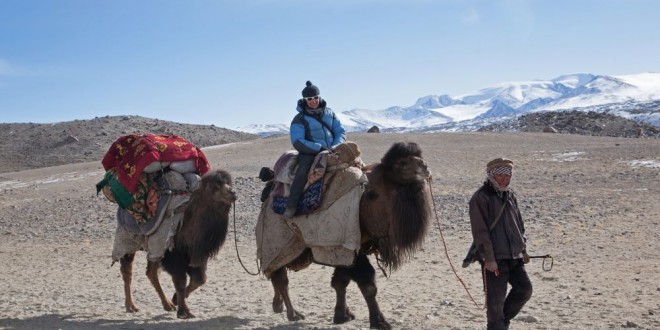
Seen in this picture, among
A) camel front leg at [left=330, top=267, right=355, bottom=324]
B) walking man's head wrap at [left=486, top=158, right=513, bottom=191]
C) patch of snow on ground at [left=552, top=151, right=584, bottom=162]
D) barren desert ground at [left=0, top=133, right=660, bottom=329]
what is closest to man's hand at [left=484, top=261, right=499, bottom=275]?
walking man's head wrap at [left=486, top=158, right=513, bottom=191]

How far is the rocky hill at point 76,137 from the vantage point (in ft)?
123

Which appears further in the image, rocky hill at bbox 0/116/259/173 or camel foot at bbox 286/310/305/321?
rocky hill at bbox 0/116/259/173

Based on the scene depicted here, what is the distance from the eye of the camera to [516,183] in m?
18.7

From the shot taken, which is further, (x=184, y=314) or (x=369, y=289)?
(x=184, y=314)

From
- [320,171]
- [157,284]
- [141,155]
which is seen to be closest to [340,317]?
[320,171]

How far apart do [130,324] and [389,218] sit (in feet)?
9.02

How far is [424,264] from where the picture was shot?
1054 cm

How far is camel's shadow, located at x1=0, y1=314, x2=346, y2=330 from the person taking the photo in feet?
22.1

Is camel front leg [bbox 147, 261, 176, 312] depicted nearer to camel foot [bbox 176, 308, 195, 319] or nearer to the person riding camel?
camel foot [bbox 176, 308, 195, 319]

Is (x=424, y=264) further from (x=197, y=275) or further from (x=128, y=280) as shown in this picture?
(x=128, y=280)

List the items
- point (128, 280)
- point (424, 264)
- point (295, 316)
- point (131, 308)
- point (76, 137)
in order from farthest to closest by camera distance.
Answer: point (76, 137), point (424, 264), point (128, 280), point (131, 308), point (295, 316)

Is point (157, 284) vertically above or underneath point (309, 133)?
underneath

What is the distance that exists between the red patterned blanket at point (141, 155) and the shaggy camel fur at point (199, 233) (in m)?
0.67

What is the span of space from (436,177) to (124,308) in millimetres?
13421
